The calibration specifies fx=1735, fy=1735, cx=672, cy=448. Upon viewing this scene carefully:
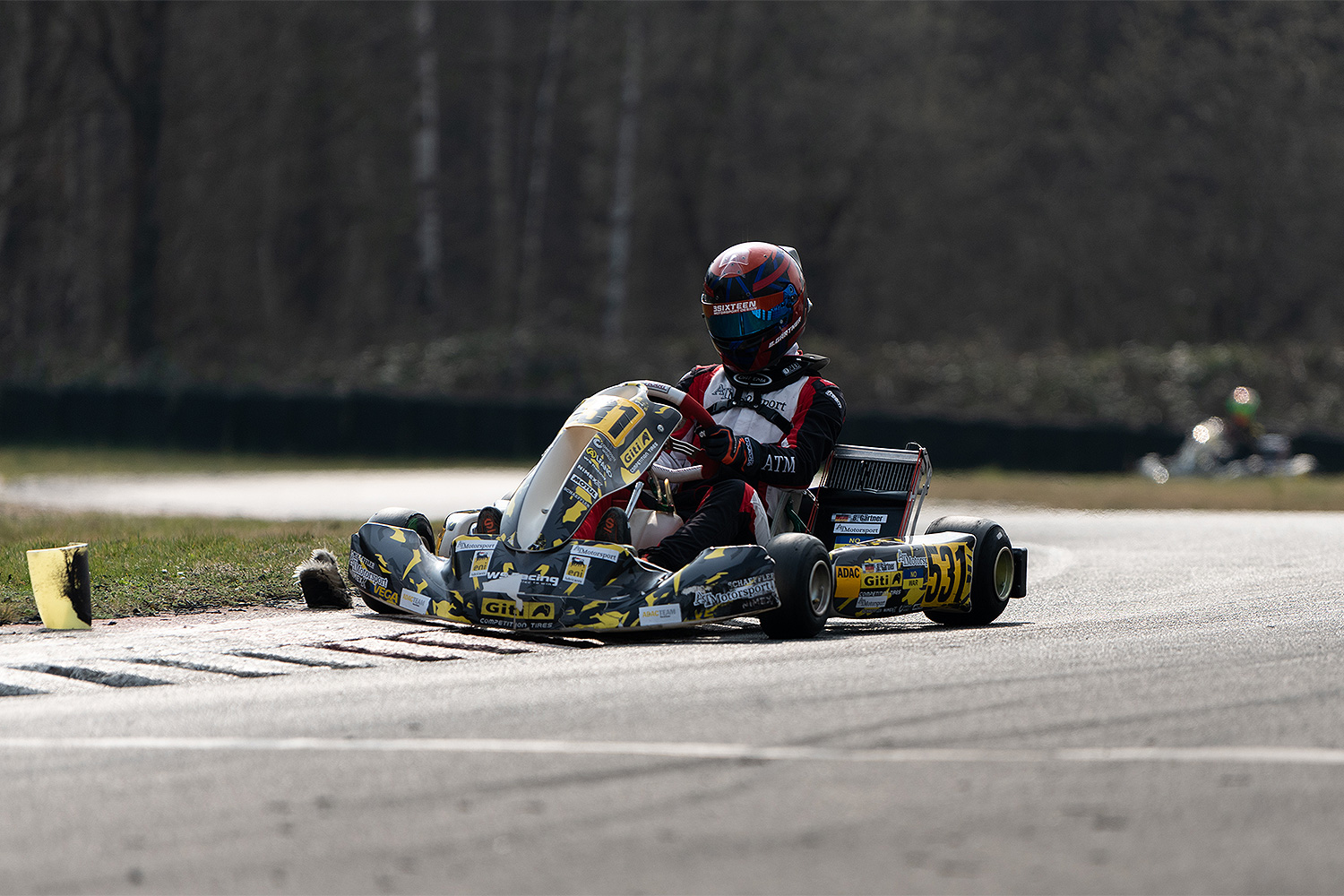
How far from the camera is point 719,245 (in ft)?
137

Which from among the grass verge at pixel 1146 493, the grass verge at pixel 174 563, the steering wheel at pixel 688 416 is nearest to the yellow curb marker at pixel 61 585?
the grass verge at pixel 174 563

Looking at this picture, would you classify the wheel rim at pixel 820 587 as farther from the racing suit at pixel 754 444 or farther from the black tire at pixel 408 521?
the black tire at pixel 408 521

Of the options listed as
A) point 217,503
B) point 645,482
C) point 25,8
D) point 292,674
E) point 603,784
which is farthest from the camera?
point 25,8

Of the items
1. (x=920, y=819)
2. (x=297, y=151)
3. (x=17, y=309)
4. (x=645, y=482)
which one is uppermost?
(x=297, y=151)

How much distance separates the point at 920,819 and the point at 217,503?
1412 centimetres

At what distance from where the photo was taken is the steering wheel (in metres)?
7.30

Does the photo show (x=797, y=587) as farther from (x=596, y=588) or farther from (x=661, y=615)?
(x=596, y=588)

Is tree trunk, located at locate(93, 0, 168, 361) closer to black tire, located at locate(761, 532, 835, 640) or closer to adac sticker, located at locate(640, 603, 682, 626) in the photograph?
black tire, located at locate(761, 532, 835, 640)

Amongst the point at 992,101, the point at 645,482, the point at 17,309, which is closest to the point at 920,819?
the point at 645,482

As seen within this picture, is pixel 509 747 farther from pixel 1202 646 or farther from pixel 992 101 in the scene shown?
pixel 992 101

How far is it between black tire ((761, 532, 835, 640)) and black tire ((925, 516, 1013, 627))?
3.08ft

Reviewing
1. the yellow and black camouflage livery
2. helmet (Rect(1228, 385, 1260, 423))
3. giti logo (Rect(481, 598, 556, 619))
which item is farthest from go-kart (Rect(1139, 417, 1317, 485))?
giti logo (Rect(481, 598, 556, 619))

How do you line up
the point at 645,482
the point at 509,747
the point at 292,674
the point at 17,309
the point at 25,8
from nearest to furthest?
1. the point at 509,747
2. the point at 292,674
3. the point at 645,482
4. the point at 25,8
5. the point at 17,309

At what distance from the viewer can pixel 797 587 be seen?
262 inches
